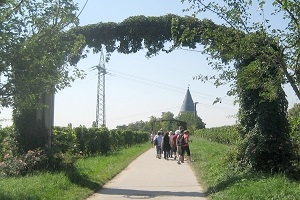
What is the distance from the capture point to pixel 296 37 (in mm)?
6930

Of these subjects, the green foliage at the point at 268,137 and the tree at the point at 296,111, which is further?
the green foliage at the point at 268,137

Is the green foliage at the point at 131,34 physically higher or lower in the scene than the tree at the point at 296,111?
higher

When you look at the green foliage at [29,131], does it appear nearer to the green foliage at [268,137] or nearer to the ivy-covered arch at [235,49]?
the ivy-covered arch at [235,49]

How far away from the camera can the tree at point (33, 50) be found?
7457 millimetres

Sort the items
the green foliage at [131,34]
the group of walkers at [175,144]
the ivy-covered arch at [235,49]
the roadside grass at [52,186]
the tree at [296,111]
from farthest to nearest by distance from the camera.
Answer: the group of walkers at [175,144]
the green foliage at [131,34]
the tree at [296,111]
the roadside grass at [52,186]
the ivy-covered arch at [235,49]

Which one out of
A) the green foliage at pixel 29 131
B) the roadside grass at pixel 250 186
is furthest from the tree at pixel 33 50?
the green foliage at pixel 29 131

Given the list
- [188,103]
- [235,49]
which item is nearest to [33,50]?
[235,49]

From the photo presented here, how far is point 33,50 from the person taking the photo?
302 inches

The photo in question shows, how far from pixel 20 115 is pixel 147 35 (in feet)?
16.5

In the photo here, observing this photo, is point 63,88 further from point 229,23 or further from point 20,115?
point 20,115

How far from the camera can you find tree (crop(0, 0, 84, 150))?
294 inches

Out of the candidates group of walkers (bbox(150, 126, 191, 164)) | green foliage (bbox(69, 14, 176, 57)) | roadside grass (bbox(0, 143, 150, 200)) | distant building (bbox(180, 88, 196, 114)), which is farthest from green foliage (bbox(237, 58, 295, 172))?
distant building (bbox(180, 88, 196, 114))

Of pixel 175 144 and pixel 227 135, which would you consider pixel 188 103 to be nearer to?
pixel 227 135

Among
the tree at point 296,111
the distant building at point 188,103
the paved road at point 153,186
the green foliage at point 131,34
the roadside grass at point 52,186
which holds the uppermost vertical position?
the distant building at point 188,103
